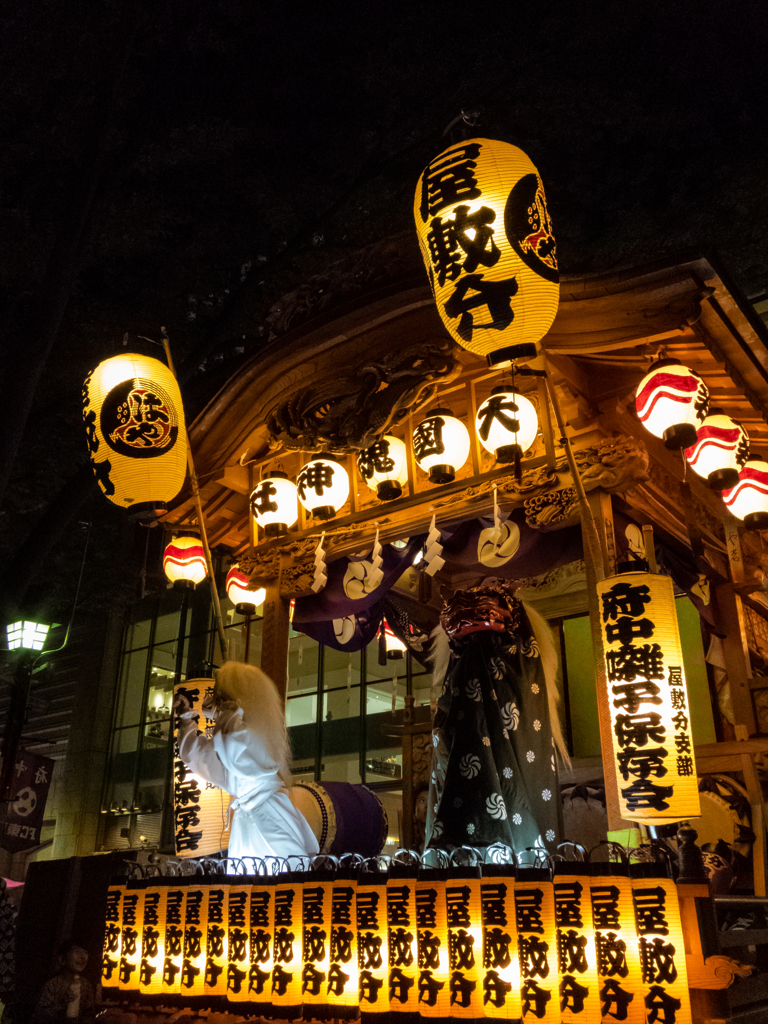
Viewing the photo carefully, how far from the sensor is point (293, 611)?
813 cm

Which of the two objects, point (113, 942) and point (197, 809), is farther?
point (197, 809)

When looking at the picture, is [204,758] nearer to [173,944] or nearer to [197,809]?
[173,944]

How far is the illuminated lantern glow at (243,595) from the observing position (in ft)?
27.2

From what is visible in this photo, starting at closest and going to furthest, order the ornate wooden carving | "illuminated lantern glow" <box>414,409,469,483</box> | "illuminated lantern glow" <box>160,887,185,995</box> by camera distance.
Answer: "illuminated lantern glow" <box>160,887,185,995</box> → "illuminated lantern glow" <box>414,409,469,483</box> → the ornate wooden carving

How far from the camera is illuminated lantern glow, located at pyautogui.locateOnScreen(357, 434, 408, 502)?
22.5ft

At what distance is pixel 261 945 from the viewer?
467cm

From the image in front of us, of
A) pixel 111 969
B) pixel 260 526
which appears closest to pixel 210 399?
pixel 260 526

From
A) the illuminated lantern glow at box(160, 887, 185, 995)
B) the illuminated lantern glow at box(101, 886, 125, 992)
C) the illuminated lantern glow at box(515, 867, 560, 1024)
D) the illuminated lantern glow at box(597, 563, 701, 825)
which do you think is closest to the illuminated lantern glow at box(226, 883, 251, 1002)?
the illuminated lantern glow at box(160, 887, 185, 995)

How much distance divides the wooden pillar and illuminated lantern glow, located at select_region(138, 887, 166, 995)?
7.10 feet

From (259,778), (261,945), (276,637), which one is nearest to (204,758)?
(259,778)

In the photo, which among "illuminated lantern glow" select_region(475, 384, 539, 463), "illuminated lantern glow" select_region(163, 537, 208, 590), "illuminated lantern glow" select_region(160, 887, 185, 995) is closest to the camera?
"illuminated lantern glow" select_region(160, 887, 185, 995)

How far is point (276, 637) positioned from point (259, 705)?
80.0 inches

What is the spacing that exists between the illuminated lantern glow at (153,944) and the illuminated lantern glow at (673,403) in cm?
492

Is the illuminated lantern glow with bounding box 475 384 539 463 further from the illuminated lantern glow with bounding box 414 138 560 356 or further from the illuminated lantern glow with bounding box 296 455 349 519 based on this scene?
the illuminated lantern glow with bounding box 296 455 349 519
